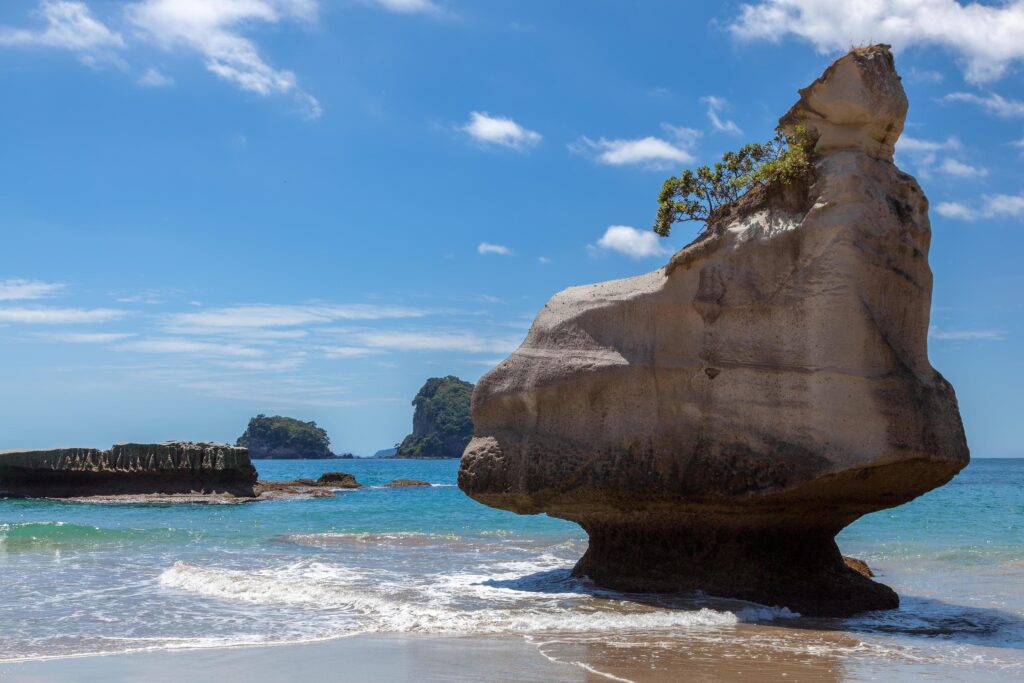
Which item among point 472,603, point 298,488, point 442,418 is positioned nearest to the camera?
point 472,603

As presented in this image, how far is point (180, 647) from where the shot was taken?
31.7ft

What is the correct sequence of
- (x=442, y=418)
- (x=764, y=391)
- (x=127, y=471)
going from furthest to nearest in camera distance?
(x=442, y=418) → (x=127, y=471) → (x=764, y=391)

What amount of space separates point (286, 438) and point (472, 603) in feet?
416

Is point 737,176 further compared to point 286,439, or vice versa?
point 286,439

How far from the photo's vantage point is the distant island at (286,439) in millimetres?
135625

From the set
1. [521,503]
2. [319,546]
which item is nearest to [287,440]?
[319,546]

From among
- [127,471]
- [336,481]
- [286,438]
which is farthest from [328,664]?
[286,438]

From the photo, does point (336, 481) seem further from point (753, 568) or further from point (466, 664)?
point (466, 664)

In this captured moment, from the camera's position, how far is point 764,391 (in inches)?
445

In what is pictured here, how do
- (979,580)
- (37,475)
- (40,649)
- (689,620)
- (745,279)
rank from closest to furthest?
(40,649) < (689,620) < (745,279) < (979,580) < (37,475)

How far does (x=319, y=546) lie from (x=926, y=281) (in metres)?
13.0

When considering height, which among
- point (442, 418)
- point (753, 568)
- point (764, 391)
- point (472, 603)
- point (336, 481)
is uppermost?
point (442, 418)

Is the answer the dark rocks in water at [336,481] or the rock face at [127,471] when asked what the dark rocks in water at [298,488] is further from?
the rock face at [127,471]

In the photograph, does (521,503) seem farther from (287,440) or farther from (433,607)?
(287,440)
